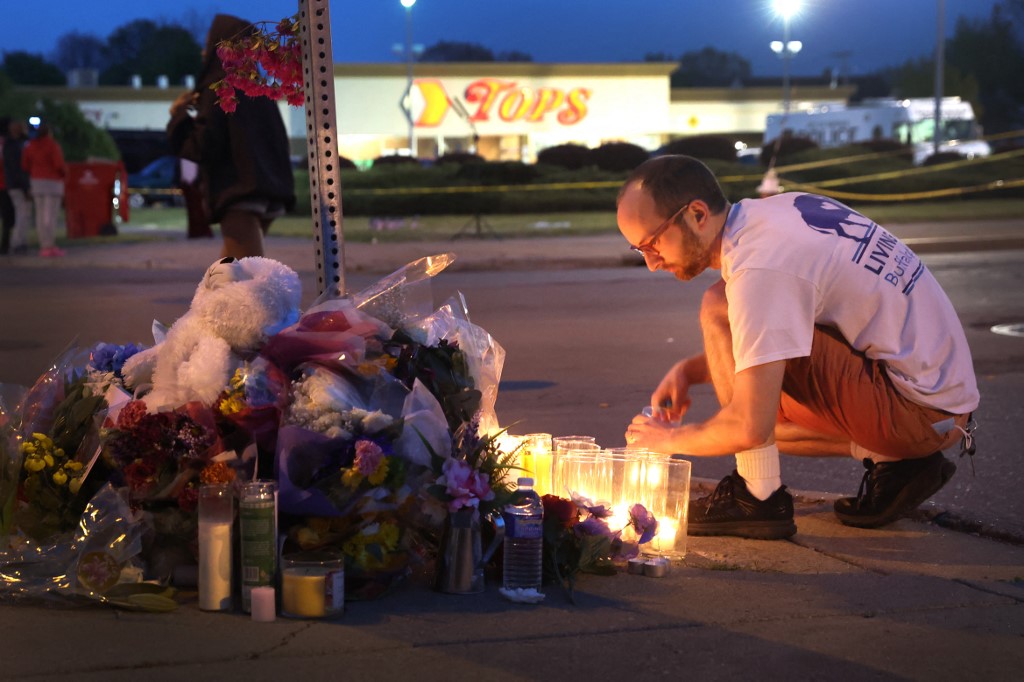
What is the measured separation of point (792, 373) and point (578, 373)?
409 cm

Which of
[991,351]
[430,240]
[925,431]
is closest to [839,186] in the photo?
[430,240]

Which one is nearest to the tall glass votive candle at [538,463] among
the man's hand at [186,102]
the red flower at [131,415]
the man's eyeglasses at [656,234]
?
the man's eyeglasses at [656,234]

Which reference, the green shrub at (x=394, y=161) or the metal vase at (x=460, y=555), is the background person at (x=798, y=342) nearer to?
the metal vase at (x=460, y=555)

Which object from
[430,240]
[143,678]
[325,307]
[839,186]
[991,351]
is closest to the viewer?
[143,678]

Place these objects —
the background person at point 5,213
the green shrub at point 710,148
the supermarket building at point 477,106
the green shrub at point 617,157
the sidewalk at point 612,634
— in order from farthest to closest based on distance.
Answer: the supermarket building at point 477,106 → the green shrub at point 710,148 → the green shrub at point 617,157 → the background person at point 5,213 → the sidewalk at point 612,634

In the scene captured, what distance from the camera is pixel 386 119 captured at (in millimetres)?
52156

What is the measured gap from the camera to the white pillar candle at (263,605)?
3.57 metres

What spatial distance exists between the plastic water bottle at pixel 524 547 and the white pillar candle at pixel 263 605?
71 cm

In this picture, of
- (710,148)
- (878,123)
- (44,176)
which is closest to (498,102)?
(878,123)

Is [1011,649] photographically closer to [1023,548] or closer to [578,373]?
[1023,548]

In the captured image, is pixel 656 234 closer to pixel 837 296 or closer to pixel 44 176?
pixel 837 296

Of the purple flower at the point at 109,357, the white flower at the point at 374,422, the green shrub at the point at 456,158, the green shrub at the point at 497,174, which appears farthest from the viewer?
the green shrub at the point at 456,158

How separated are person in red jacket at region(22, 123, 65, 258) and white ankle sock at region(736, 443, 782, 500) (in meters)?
15.1

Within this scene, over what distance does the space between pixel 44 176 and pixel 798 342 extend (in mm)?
15769
